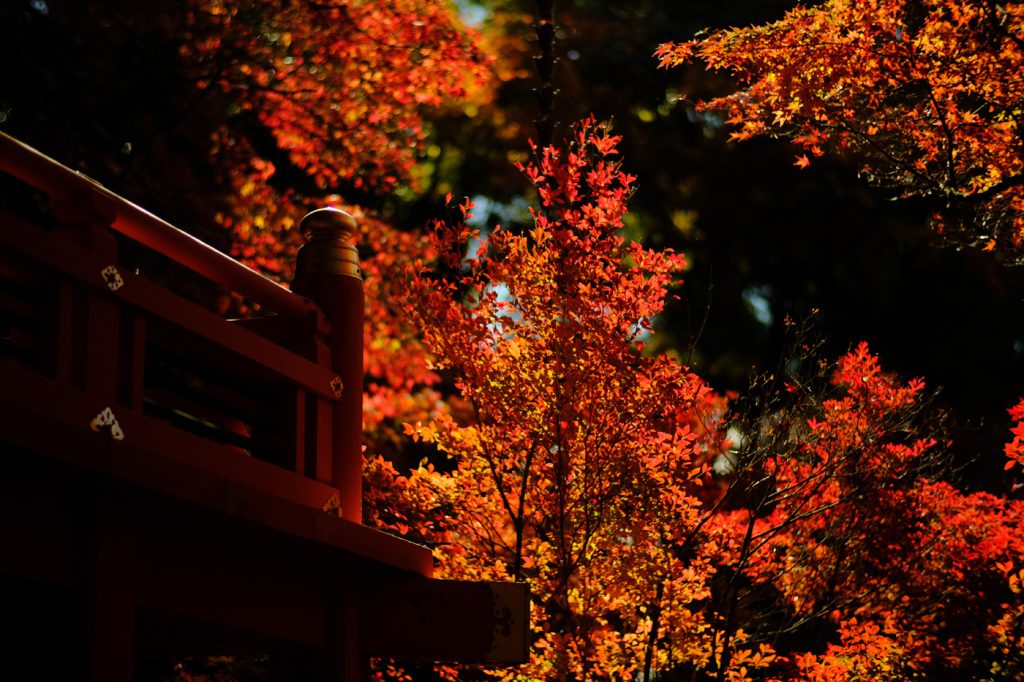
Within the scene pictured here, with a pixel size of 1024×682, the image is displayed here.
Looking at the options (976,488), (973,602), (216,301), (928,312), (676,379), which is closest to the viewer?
(676,379)

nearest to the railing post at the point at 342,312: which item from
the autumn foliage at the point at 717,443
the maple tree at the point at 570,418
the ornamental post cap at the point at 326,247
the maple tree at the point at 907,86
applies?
the ornamental post cap at the point at 326,247

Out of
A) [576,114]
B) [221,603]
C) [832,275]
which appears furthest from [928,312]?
[221,603]

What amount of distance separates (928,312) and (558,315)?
1260 cm

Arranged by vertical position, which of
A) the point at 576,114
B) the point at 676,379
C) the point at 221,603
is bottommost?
the point at 221,603

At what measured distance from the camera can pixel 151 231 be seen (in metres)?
3.88

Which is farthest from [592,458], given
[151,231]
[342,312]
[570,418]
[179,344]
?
[151,231]

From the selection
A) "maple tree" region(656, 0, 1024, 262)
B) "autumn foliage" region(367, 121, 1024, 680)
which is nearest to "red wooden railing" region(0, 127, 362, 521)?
"autumn foliage" region(367, 121, 1024, 680)

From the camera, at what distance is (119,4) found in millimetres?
12781

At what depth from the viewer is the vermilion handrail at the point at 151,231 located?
339 centimetres

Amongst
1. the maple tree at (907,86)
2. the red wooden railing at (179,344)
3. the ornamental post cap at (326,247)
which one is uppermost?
the maple tree at (907,86)

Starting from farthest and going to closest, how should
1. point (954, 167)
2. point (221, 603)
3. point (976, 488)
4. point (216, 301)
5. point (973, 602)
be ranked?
point (976, 488), point (216, 301), point (973, 602), point (954, 167), point (221, 603)

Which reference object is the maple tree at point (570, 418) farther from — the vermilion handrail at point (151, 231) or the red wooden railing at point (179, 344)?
the vermilion handrail at point (151, 231)

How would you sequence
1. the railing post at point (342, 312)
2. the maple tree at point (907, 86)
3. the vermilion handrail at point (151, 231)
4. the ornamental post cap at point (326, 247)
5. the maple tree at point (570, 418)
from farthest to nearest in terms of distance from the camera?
1. the maple tree at point (907, 86)
2. the maple tree at point (570, 418)
3. the ornamental post cap at point (326, 247)
4. the railing post at point (342, 312)
5. the vermilion handrail at point (151, 231)

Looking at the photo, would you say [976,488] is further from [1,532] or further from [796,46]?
[1,532]
